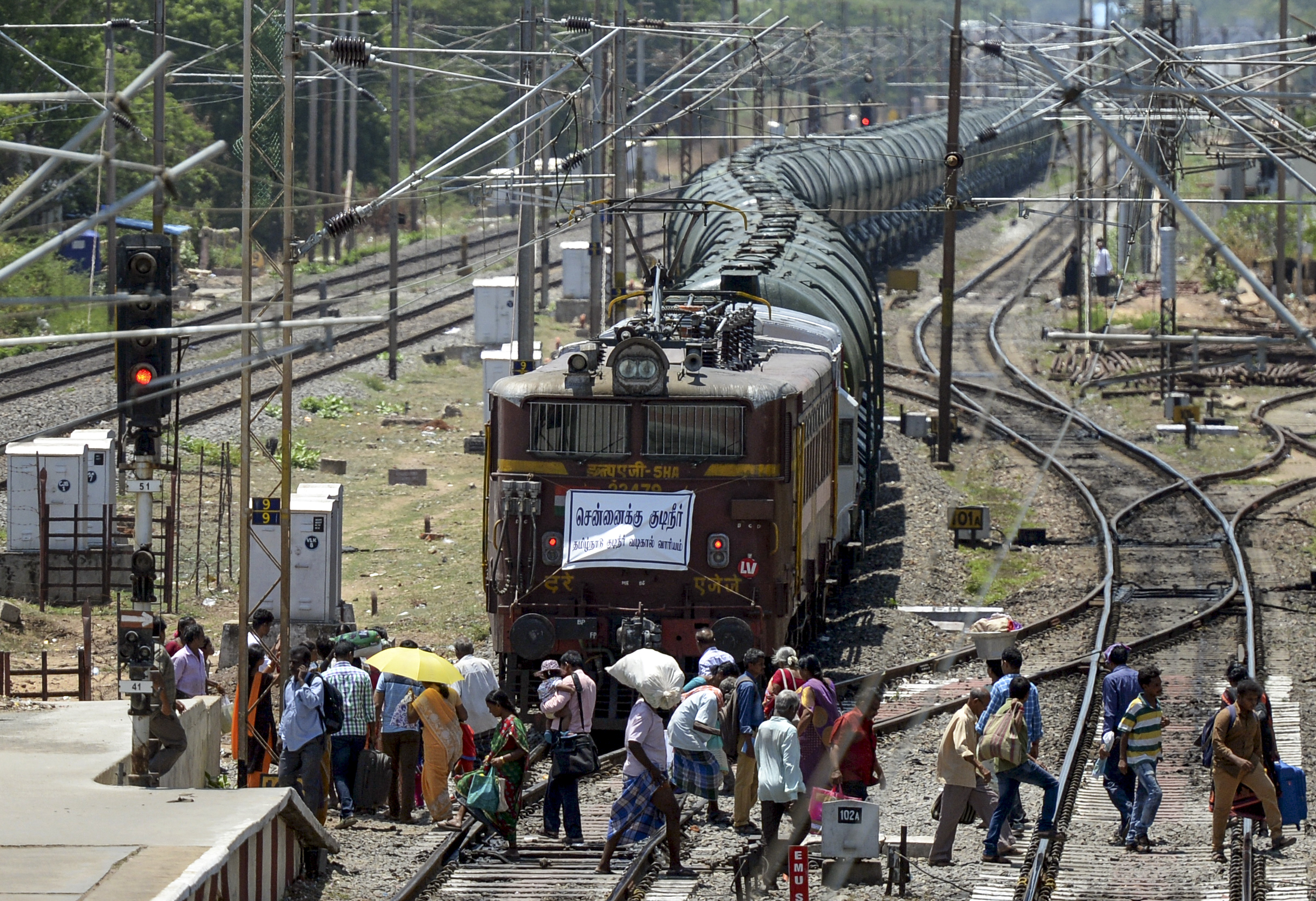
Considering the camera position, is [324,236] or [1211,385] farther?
[1211,385]

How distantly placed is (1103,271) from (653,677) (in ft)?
112

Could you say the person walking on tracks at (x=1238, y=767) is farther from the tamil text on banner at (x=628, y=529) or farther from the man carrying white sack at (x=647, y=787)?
the tamil text on banner at (x=628, y=529)

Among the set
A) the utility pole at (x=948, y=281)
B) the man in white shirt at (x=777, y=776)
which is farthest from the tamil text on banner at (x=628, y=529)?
the utility pole at (x=948, y=281)

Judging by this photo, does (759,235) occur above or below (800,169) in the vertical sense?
below

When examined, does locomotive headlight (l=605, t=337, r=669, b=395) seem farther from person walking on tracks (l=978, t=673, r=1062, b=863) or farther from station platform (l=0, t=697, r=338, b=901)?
person walking on tracks (l=978, t=673, r=1062, b=863)

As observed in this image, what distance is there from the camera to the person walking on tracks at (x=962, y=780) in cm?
1155

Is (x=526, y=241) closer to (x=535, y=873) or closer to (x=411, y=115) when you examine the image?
(x=535, y=873)

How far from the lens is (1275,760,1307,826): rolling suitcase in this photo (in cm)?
1198

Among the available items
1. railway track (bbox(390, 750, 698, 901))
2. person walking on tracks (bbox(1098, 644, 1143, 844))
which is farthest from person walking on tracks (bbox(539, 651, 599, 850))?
person walking on tracks (bbox(1098, 644, 1143, 844))

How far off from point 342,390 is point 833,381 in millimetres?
17237

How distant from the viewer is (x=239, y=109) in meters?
55.8

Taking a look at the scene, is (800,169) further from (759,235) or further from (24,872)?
(24,872)

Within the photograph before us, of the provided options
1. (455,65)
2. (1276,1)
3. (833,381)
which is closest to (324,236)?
(833,381)

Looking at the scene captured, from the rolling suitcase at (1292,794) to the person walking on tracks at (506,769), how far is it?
4.81m
